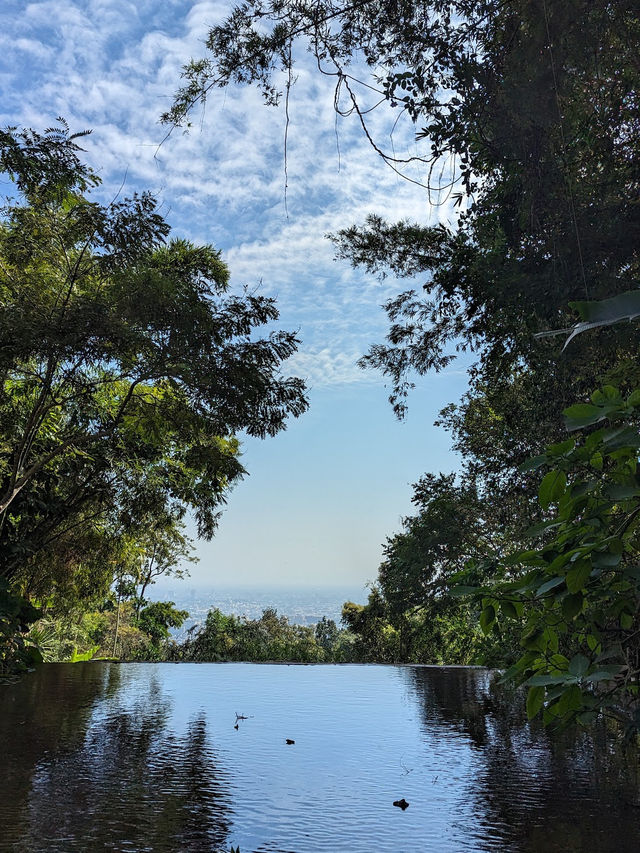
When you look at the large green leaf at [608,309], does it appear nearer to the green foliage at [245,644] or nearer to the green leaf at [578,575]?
the green leaf at [578,575]

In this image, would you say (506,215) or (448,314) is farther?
(448,314)

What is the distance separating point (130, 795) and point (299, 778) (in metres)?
1.01

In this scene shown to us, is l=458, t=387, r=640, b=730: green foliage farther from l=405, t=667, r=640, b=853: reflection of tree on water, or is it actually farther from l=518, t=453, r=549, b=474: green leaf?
l=405, t=667, r=640, b=853: reflection of tree on water

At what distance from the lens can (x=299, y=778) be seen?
12.6 feet

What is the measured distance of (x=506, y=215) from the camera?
5180 millimetres

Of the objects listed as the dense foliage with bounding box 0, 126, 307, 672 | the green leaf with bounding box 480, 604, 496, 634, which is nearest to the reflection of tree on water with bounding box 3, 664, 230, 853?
the green leaf with bounding box 480, 604, 496, 634

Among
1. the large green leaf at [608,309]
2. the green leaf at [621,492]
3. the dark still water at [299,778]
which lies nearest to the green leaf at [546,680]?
the green leaf at [621,492]

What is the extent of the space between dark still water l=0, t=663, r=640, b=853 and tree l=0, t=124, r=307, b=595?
3.29m

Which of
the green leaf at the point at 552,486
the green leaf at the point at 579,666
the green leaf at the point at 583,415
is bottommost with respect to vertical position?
the green leaf at the point at 579,666

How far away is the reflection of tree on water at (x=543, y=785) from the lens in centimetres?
285

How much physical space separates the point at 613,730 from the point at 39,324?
6547mm

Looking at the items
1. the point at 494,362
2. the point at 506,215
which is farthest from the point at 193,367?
the point at 506,215

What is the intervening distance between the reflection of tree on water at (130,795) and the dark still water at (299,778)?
1 centimetres

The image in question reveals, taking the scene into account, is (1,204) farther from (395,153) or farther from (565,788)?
(565,788)
